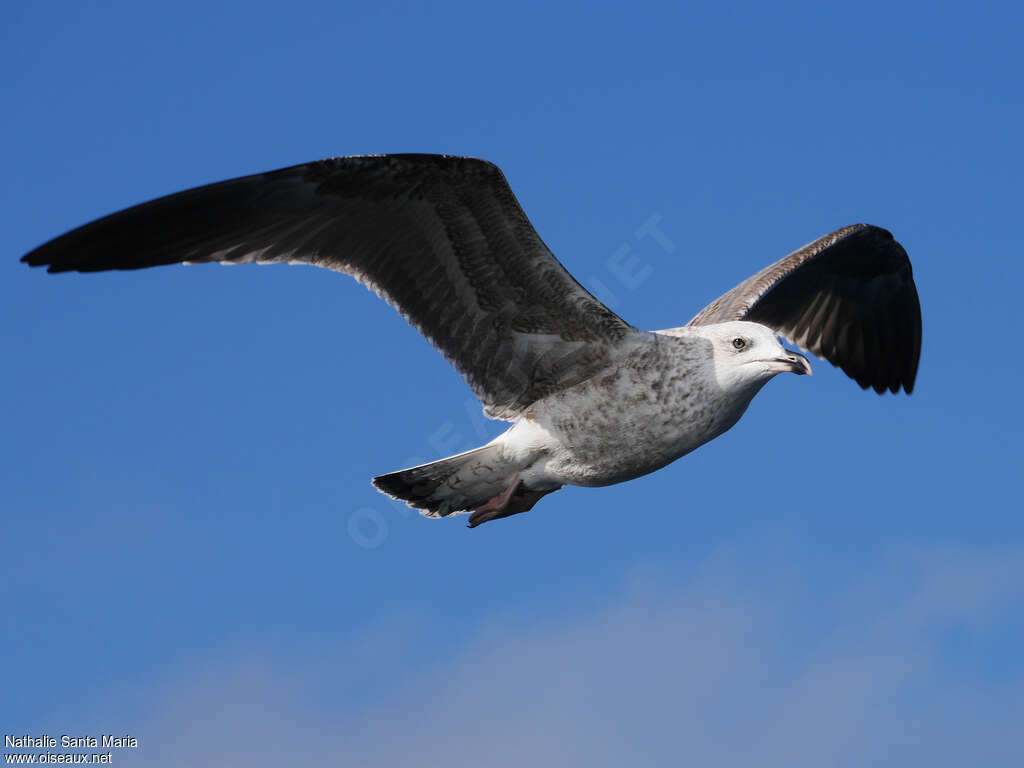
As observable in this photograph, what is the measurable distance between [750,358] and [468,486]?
237 centimetres

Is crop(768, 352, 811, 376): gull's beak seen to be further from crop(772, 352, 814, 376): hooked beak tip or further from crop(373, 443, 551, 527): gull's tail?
crop(373, 443, 551, 527): gull's tail

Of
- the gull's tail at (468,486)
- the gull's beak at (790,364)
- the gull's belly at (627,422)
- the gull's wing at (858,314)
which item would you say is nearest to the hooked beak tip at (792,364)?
the gull's beak at (790,364)

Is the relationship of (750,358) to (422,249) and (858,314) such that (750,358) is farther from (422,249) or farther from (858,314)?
(858,314)

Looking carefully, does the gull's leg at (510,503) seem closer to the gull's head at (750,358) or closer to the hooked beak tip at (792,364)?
the gull's head at (750,358)

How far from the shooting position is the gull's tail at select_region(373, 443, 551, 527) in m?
8.93

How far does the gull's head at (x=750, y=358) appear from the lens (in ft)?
27.0

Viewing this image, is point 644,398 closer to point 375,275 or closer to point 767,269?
point 375,275

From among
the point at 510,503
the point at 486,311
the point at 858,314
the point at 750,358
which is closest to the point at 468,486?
the point at 510,503

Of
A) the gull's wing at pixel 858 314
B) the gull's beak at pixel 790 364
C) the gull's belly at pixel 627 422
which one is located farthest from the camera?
the gull's wing at pixel 858 314

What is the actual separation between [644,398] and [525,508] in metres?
1.40

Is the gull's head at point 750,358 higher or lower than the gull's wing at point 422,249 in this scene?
lower

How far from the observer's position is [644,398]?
8.40m

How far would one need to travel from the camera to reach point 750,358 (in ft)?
27.2

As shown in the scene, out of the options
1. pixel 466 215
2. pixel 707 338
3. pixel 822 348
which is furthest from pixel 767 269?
pixel 466 215
